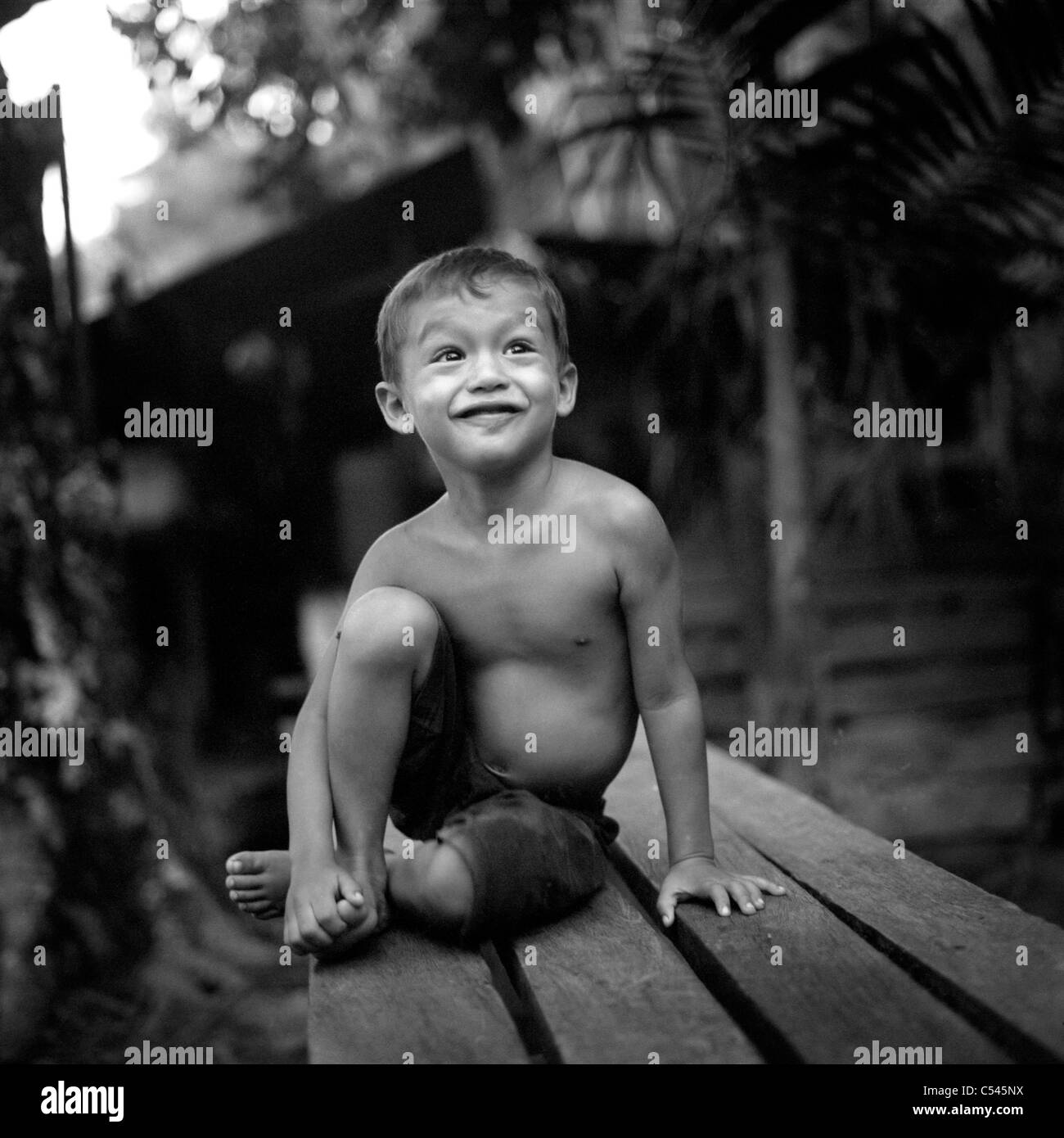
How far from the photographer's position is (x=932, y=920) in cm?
143

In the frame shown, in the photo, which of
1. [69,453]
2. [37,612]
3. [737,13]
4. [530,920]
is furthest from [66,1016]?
[737,13]

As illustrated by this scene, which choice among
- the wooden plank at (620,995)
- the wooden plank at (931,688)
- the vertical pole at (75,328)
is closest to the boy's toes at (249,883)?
the wooden plank at (620,995)

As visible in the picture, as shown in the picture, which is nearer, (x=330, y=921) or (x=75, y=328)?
(x=330, y=921)

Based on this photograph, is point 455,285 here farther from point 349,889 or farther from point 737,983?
point 737,983

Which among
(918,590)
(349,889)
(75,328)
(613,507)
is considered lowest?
(349,889)

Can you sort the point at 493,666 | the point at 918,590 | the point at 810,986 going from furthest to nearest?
the point at 918,590 → the point at 493,666 → the point at 810,986

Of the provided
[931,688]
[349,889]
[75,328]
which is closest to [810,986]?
[349,889]

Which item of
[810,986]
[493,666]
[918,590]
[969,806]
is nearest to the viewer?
[810,986]

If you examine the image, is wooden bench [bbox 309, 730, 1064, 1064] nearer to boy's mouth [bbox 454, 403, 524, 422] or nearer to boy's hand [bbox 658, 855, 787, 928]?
boy's hand [bbox 658, 855, 787, 928]

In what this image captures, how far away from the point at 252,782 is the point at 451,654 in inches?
121

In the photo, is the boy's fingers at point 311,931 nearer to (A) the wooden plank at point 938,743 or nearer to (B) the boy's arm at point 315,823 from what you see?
(B) the boy's arm at point 315,823

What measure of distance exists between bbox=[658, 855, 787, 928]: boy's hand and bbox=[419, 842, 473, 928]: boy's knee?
269 mm

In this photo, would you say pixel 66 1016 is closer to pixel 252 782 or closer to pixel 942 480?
pixel 252 782

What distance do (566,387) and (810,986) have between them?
0.87m
